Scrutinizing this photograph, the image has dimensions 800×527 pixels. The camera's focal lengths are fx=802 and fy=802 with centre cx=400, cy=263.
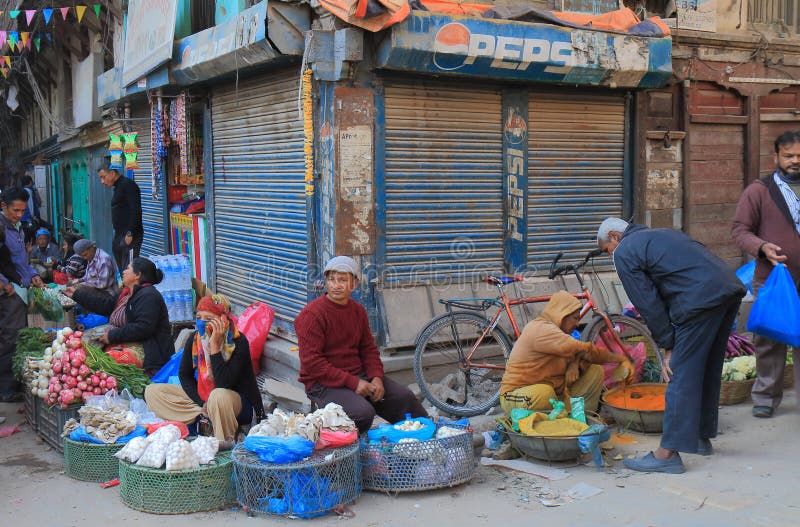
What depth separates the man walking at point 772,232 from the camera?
6191 mm

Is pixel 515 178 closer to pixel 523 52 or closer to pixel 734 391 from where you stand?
pixel 523 52

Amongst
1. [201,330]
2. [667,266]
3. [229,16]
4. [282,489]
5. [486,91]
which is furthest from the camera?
[229,16]

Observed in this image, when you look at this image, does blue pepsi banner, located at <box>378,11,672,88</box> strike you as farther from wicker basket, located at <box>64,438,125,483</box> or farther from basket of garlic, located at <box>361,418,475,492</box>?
wicker basket, located at <box>64,438,125,483</box>

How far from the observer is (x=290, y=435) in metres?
4.74

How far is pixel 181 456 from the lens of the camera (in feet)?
15.5

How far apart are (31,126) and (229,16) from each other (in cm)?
2091

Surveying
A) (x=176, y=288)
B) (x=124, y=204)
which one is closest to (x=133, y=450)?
(x=176, y=288)

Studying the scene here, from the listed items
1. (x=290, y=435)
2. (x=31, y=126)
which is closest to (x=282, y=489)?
(x=290, y=435)

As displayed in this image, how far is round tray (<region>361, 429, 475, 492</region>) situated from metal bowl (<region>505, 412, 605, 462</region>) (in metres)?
0.57

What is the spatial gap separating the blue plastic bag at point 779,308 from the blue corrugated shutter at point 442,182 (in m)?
2.66

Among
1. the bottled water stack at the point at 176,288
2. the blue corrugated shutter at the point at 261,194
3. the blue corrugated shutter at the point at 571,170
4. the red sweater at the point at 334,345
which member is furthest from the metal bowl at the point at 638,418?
the bottled water stack at the point at 176,288

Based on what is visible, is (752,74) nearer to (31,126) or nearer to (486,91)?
(486,91)

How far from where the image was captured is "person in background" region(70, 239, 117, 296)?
8.75 metres

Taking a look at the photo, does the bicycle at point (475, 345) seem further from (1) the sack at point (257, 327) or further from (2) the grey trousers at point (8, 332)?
(2) the grey trousers at point (8, 332)
